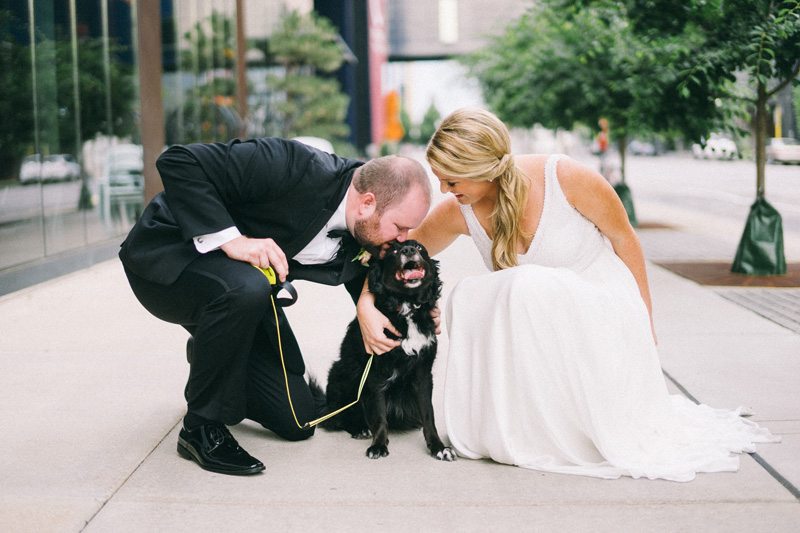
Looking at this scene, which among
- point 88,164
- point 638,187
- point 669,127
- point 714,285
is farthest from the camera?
point 638,187

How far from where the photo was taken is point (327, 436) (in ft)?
14.1

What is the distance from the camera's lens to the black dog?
376 cm

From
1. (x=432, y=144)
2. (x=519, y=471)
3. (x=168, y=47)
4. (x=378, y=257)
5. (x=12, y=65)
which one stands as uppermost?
(x=168, y=47)

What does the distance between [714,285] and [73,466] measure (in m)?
6.65

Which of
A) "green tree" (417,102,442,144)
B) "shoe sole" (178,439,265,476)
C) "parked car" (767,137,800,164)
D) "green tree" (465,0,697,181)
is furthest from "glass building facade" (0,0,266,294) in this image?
"green tree" (417,102,442,144)

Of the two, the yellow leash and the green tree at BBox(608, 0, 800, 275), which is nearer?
the yellow leash

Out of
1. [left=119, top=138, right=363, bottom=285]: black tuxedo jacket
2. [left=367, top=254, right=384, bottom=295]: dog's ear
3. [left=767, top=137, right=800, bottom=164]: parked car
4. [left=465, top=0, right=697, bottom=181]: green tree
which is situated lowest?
[left=367, top=254, right=384, bottom=295]: dog's ear

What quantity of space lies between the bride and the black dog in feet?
0.31

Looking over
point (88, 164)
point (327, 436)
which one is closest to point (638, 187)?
point (88, 164)

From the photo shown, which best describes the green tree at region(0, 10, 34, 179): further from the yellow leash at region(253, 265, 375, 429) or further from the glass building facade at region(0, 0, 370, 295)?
the yellow leash at region(253, 265, 375, 429)

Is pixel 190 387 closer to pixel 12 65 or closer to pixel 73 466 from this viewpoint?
pixel 73 466

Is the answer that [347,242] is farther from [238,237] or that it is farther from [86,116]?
[86,116]

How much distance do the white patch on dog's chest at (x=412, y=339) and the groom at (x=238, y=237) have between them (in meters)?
0.31

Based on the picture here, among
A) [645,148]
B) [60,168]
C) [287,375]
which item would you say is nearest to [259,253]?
[287,375]
